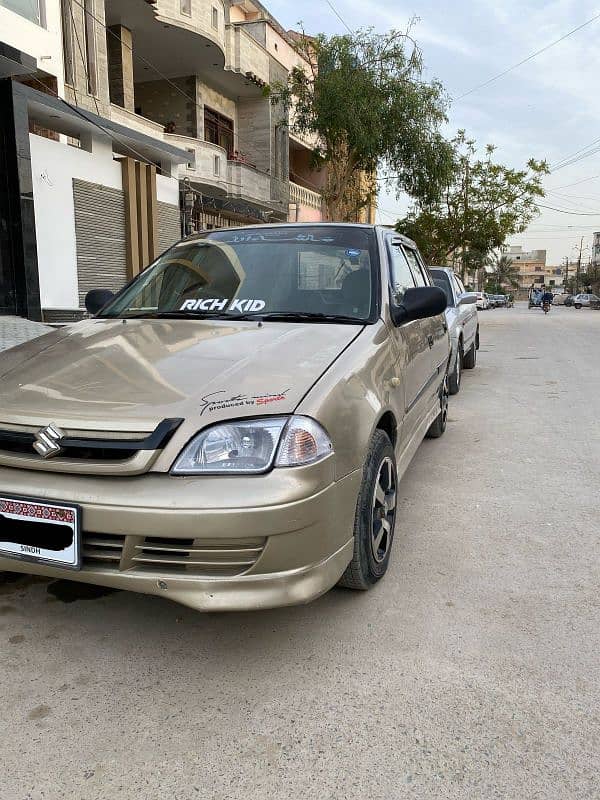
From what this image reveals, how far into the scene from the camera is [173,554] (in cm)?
209

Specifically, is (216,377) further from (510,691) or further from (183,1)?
(183,1)

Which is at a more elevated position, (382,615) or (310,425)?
(310,425)

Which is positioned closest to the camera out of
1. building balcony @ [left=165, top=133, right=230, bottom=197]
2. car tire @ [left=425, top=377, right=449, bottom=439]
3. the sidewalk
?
car tire @ [left=425, top=377, right=449, bottom=439]

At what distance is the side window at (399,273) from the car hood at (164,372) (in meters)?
0.74

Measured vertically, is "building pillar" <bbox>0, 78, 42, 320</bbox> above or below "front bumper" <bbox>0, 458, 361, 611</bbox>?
above

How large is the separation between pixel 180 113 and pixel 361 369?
19759 millimetres

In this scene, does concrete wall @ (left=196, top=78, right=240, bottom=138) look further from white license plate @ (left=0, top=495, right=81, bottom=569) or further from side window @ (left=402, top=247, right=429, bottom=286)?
white license plate @ (left=0, top=495, right=81, bottom=569)

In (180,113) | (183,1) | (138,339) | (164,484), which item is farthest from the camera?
(180,113)

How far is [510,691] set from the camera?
218cm

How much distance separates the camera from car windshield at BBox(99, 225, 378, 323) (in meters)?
3.22

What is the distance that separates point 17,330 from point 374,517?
300 inches

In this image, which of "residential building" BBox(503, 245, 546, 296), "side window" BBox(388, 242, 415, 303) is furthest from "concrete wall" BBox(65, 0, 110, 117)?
"residential building" BBox(503, 245, 546, 296)

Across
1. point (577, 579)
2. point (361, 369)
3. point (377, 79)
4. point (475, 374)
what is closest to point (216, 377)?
point (361, 369)

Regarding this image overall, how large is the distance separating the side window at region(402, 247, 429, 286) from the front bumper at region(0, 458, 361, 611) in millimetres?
2673
